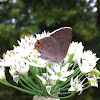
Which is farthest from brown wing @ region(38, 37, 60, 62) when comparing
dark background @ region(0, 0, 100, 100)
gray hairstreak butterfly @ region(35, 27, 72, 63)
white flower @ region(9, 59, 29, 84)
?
dark background @ region(0, 0, 100, 100)

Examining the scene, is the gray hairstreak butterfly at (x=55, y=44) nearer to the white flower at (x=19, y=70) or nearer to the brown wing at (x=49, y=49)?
the brown wing at (x=49, y=49)

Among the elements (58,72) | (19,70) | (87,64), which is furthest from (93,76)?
(19,70)

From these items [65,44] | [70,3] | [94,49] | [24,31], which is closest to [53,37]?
[65,44]

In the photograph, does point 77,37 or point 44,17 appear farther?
point 77,37

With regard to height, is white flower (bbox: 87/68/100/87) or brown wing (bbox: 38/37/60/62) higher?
brown wing (bbox: 38/37/60/62)

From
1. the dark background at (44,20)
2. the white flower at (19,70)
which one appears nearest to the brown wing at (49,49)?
the white flower at (19,70)

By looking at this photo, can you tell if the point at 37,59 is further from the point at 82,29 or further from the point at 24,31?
the point at 82,29

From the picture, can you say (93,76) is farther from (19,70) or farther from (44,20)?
(44,20)

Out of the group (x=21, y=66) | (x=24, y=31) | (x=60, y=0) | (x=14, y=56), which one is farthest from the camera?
(x=60, y=0)

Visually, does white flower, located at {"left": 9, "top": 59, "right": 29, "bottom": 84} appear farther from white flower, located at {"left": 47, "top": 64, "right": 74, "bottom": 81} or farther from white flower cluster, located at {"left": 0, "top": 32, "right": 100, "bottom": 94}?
white flower, located at {"left": 47, "top": 64, "right": 74, "bottom": 81}
